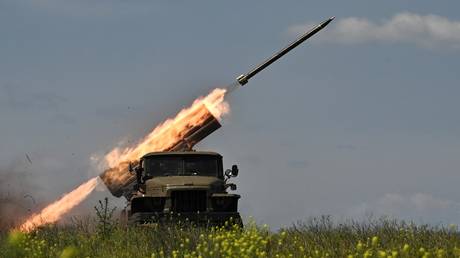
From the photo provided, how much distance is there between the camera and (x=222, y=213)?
60.6 feet

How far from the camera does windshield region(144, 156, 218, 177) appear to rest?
19.3 meters

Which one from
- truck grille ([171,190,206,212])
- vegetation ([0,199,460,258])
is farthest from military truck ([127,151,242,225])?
vegetation ([0,199,460,258])

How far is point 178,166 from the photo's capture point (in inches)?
760

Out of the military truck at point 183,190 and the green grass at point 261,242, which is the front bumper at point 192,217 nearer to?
the military truck at point 183,190

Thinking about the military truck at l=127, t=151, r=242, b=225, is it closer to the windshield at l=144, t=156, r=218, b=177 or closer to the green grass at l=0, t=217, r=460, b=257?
the windshield at l=144, t=156, r=218, b=177

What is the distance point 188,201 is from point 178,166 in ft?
3.48

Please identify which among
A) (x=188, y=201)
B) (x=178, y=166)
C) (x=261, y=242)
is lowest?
(x=261, y=242)

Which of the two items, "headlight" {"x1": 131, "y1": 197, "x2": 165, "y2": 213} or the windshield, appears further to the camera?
the windshield

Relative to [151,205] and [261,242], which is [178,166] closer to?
[151,205]

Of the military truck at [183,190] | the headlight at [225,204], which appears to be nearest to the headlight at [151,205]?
the military truck at [183,190]

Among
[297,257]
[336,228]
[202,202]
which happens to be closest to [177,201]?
[202,202]

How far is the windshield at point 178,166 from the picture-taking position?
19312mm

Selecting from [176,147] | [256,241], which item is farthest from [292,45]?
[256,241]

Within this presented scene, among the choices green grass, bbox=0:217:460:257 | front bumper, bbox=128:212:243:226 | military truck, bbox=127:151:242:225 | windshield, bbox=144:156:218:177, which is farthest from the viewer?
windshield, bbox=144:156:218:177
